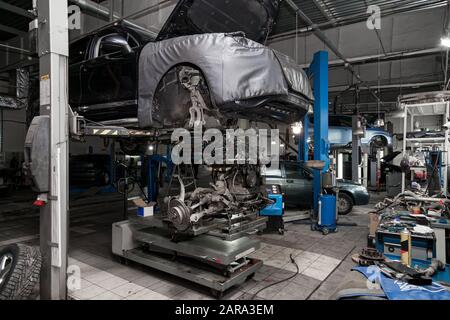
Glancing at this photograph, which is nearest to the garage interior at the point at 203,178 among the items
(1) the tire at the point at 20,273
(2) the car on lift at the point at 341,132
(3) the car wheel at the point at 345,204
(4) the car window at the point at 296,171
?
(1) the tire at the point at 20,273

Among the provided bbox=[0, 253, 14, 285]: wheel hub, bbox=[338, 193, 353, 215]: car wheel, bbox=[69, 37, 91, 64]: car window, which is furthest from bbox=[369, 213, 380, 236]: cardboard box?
bbox=[69, 37, 91, 64]: car window

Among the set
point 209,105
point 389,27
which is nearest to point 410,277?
point 209,105

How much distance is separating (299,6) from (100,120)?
4.26 metres

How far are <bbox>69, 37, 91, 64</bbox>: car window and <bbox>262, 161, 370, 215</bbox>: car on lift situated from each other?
429cm

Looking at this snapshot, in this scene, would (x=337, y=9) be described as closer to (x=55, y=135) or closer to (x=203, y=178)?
(x=203, y=178)

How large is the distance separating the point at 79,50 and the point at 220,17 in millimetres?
2427

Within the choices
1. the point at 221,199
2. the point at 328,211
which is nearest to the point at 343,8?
the point at 328,211

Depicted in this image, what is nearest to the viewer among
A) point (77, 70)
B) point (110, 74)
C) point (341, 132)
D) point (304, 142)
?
point (110, 74)

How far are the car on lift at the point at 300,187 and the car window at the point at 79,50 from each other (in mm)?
4292

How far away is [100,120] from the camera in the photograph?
3977 mm

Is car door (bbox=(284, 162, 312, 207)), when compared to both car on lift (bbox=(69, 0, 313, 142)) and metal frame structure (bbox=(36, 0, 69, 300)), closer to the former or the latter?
car on lift (bbox=(69, 0, 313, 142))

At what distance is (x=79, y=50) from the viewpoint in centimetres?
A: 441

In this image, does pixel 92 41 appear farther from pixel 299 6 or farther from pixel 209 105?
pixel 299 6

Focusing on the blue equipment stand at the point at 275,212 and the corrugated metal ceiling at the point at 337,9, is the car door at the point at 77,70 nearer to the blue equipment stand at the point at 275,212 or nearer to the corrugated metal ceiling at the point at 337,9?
the corrugated metal ceiling at the point at 337,9
